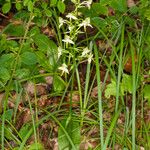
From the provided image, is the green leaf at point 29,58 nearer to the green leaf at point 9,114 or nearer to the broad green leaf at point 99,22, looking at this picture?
the green leaf at point 9,114

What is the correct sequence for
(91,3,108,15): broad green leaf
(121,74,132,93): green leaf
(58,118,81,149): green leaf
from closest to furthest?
(58,118,81,149): green leaf
(121,74,132,93): green leaf
(91,3,108,15): broad green leaf

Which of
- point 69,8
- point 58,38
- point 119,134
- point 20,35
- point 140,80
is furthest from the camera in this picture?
point 69,8

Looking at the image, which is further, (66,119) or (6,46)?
(6,46)

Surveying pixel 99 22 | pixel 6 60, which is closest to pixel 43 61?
pixel 6 60

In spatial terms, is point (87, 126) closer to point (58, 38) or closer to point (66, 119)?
point (66, 119)

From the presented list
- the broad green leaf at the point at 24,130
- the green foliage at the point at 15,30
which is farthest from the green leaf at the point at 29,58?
the broad green leaf at the point at 24,130

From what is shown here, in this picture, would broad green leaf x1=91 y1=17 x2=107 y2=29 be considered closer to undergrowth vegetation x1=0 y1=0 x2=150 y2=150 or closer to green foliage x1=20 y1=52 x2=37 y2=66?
undergrowth vegetation x1=0 y1=0 x2=150 y2=150

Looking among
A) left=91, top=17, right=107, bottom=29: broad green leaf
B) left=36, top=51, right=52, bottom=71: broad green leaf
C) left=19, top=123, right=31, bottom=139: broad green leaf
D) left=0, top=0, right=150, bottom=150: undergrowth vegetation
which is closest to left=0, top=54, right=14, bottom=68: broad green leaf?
left=0, top=0, right=150, bottom=150: undergrowth vegetation

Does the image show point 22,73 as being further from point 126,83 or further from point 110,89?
point 126,83

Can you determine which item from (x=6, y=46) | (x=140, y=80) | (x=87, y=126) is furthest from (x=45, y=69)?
(x=140, y=80)
